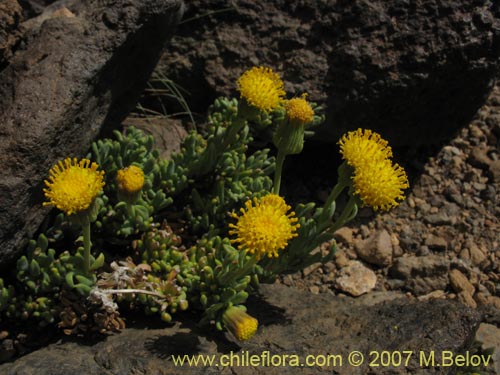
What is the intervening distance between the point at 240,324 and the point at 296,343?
0.46 metres

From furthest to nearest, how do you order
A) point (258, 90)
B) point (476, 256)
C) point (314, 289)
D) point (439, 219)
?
point (439, 219) → point (476, 256) → point (314, 289) → point (258, 90)

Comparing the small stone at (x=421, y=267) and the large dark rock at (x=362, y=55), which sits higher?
the large dark rock at (x=362, y=55)

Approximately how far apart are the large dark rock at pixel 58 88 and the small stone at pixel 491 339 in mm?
2834

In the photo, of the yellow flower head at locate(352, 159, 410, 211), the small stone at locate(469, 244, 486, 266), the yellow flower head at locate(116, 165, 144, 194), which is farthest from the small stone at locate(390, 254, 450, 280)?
the yellow flower head at locate(116, 165, 144, 194)

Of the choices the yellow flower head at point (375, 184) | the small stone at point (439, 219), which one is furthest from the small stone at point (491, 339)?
the yellow flower head at point (375, 184)

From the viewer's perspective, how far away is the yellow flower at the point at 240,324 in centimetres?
312

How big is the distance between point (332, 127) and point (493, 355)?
6.41ft

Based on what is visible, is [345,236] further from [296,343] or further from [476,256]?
[296,343]

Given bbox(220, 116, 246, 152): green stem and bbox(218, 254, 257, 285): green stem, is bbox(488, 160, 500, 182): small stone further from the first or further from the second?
bbox(218, 254, 257, 285): green stem

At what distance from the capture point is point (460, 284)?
4.38 meters

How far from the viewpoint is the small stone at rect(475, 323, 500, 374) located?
379 cm

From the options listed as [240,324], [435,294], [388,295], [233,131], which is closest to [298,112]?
[233,131]

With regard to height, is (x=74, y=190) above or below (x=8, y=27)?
below

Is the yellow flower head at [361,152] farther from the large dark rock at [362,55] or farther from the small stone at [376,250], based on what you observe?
the small stone at [376,250]
